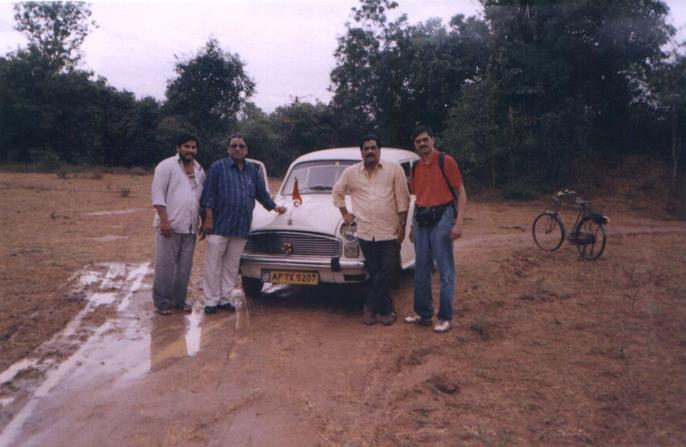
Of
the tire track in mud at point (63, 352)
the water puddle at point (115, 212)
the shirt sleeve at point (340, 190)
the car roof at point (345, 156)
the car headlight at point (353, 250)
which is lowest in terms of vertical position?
the tire track in mud at point (63, 352)

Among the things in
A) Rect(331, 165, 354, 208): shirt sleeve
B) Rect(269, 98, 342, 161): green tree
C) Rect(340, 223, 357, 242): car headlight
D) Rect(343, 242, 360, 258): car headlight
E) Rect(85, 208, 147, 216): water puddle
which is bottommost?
Rect(85, 208, 147, 216): water puddle

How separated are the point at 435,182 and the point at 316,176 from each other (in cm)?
253

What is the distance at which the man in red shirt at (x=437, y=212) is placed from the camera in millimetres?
5656

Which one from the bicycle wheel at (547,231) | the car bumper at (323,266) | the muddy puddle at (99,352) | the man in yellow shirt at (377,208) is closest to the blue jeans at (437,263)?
the man in yellow shirt at (377,208)

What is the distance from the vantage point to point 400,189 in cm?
598

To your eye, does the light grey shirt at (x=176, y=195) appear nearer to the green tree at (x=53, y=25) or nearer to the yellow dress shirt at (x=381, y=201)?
the yellow dress shirt at (x=381, y=201)

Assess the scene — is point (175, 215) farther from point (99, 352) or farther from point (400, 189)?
point (400, 189)

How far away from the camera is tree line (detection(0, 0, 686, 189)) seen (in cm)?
2112

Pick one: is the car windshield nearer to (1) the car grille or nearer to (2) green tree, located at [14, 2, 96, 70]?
(1) the car grille

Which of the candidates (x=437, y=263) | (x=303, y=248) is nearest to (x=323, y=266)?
(x=303, y=248)

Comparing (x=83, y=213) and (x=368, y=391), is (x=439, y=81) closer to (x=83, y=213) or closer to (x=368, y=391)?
(x=83, y=213)

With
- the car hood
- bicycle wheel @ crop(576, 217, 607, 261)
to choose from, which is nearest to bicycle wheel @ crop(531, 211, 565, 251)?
bicycle wheel @ crop(576, 217, 607, 261)

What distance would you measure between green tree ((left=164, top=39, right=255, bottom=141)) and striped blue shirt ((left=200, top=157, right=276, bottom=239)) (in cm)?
2991

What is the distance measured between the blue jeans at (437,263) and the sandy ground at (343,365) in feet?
0.86
